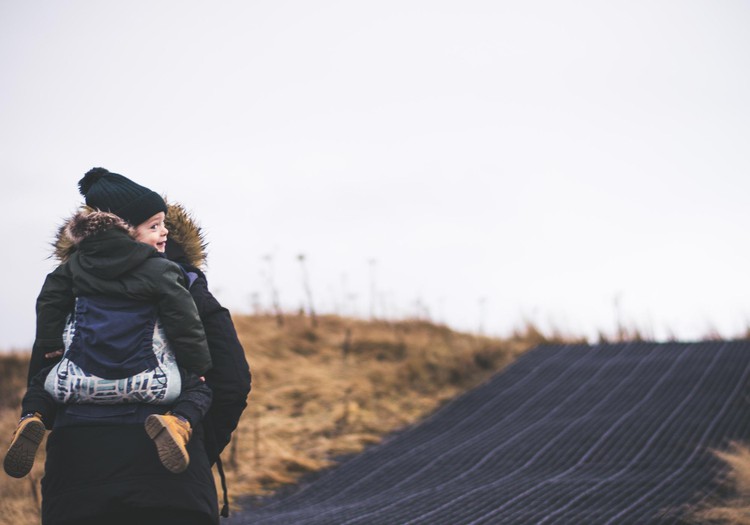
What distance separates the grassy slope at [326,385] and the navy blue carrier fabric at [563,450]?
40 cm

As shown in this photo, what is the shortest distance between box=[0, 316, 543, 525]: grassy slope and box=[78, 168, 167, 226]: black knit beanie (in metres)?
3.67

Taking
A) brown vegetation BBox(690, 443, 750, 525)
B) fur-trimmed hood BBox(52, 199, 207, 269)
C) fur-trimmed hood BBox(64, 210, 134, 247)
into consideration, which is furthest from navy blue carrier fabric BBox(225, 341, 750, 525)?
fur-trimmed hood BBox(64, 210, 134, 247)

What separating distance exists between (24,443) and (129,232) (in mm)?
545

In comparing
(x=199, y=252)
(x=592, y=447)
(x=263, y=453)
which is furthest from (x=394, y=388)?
(x=199, y=252)

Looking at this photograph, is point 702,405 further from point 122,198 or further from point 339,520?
point 122,198

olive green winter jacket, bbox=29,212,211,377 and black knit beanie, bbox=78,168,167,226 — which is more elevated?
black knit beanie, bbox=78,168,167,226

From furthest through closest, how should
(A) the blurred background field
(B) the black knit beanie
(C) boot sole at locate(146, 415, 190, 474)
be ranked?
(A) the blurred background field < (B) the black knit beanie < (C) boot sole at locate(146, 415, 190, 474)

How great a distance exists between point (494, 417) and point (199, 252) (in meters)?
5.09

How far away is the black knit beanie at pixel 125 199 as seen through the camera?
2146 millimetres

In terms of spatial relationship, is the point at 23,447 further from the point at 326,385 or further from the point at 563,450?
the point at 326,385

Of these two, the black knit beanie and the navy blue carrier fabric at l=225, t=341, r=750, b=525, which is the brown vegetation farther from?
the black knit beanie

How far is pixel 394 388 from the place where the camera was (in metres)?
8.46

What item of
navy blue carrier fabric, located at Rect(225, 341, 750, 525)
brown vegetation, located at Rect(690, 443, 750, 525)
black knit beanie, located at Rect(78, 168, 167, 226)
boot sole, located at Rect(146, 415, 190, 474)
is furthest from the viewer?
navy blue carrier fabric, located at Rect(225, 341, 750, 525)

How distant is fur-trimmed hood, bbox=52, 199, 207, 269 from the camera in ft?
6.72
